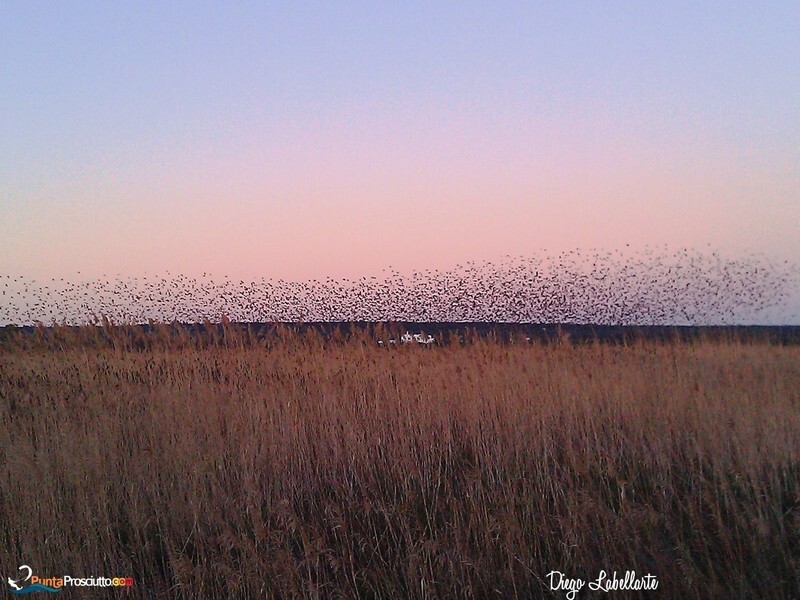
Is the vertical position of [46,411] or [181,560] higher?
[46,411]

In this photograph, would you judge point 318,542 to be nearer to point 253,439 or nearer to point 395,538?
point 395,538

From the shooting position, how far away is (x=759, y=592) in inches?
130

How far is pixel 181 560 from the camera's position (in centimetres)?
356

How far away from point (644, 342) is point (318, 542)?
794cm

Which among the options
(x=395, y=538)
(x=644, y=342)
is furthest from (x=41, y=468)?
(x=644, y=342)

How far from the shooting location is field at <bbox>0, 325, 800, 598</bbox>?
3.65 meters

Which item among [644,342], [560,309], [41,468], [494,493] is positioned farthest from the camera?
[560,309]

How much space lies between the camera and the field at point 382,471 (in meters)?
3.65

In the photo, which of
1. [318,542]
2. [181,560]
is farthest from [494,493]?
[181,560]

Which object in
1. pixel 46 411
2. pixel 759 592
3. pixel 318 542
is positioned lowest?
pixel 759 592

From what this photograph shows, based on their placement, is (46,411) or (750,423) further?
(46,411)

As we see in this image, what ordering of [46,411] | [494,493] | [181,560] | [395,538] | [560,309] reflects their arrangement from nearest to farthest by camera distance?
[181,560]
[395,538]
[494,493]
[46,411]
[560,309]

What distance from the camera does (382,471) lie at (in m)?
5.17

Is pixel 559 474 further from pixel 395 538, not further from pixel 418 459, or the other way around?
pixel 395 538
